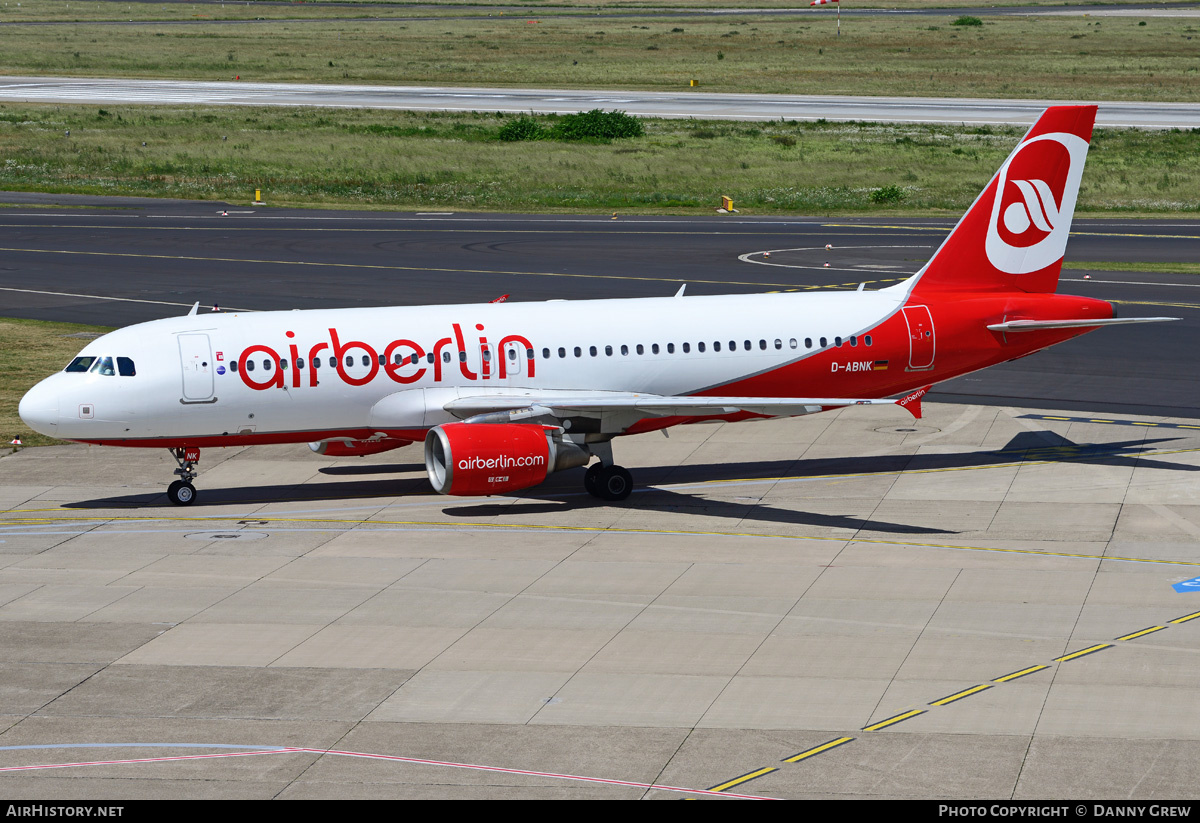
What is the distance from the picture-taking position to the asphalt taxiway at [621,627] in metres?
19.6

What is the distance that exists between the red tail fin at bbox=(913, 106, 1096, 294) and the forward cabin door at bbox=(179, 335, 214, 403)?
17706 mm

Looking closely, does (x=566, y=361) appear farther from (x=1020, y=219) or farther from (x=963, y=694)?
(x=963, y=694)

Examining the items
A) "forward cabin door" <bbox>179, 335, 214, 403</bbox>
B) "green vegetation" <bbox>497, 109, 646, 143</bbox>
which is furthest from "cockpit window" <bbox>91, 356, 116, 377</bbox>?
"green vegetation" <bbox>497, 109, 646, 143</bbox>

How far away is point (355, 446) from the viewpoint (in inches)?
1344

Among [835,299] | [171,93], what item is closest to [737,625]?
[835,299]

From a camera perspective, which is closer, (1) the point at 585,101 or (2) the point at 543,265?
(2) the point at 543,265

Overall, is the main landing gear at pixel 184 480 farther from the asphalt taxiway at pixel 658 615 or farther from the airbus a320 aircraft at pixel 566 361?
the asphalt taxiway at pixel 658 615

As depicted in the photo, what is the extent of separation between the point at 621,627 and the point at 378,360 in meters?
10.7

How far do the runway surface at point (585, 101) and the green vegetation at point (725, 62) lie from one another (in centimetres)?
677

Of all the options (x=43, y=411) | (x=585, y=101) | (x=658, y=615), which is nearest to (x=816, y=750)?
(x=658, y=615)

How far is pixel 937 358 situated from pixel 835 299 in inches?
118

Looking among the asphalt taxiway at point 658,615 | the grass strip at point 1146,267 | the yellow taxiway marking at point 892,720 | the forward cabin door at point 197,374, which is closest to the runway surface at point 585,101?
the grass strip at point 1146,267
